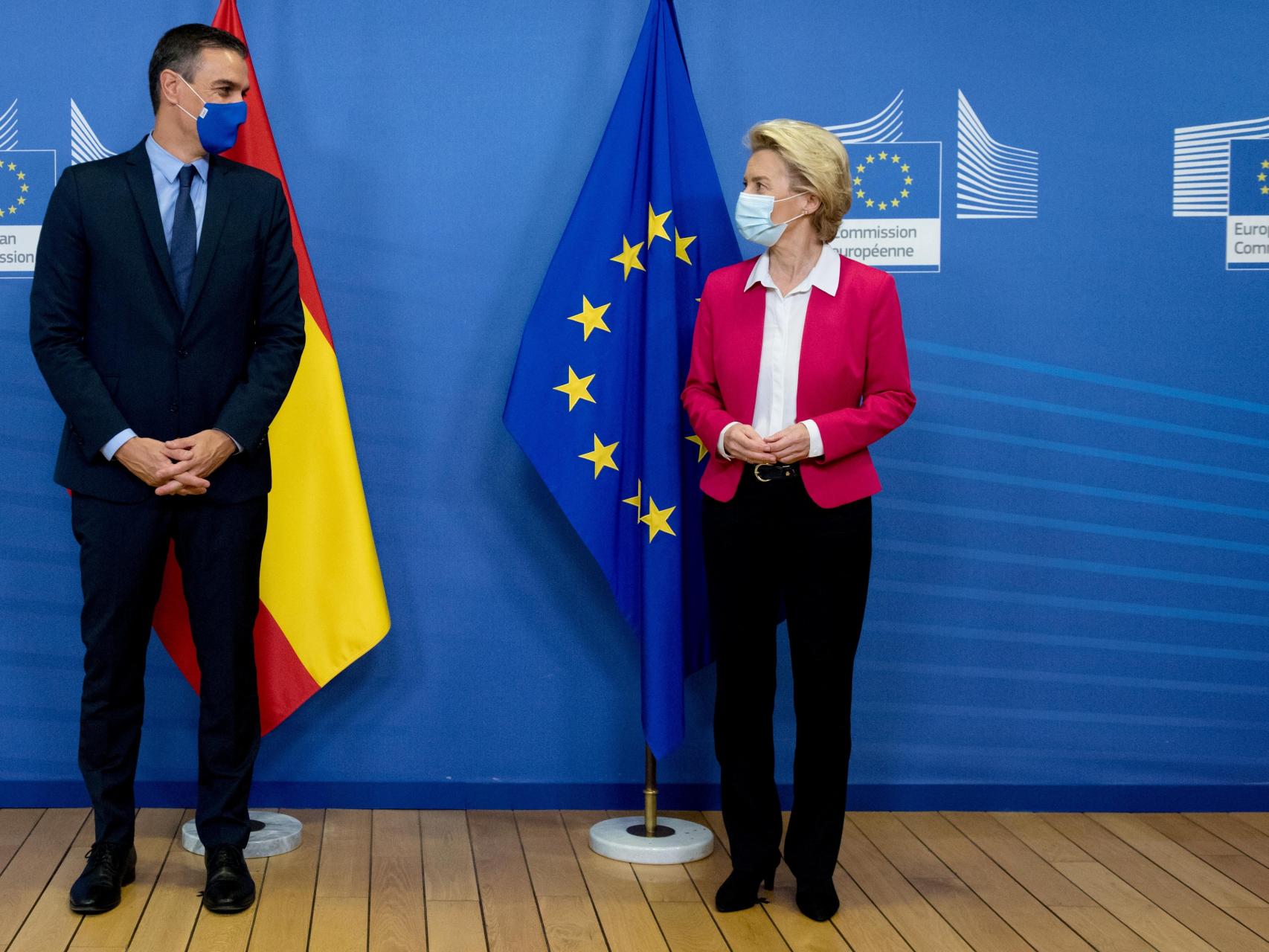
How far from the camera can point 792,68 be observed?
135 inches

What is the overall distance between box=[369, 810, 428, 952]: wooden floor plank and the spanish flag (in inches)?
15.3

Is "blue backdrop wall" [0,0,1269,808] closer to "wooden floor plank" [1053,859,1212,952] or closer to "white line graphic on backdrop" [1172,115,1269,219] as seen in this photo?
"white line graphic on backdrop" [1172,115,1269,219]

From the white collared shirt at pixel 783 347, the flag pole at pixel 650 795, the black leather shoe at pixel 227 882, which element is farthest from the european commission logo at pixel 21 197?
the flag pole at pixel 650 795

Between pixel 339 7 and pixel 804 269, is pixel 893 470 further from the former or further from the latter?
pixel 339 7

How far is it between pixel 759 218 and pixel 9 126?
6.30 feet

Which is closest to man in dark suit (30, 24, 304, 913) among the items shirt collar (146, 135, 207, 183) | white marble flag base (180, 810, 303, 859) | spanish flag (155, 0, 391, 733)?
shirt collar (146, 135, 207, 183)

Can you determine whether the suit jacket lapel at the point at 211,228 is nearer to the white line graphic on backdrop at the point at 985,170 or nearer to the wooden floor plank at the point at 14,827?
the wooden floor plank at the point at 14,827

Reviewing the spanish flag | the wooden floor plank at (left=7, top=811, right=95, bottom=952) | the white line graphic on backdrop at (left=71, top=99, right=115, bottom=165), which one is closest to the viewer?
the wooden floor plank at (left=7, top=811, right=95, bottom=952)

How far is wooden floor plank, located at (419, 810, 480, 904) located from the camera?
2.87 metres

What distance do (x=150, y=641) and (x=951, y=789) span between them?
2113mm

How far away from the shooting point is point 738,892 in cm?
280

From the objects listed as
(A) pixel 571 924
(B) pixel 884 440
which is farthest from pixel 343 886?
(B) pixel 884 440

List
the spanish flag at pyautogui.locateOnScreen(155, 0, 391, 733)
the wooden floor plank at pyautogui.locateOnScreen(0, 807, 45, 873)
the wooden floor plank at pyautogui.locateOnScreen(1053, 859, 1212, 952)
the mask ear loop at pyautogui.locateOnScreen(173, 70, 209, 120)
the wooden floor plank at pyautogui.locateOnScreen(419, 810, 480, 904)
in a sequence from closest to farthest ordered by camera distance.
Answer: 1. the wooden floor plank at pyautogui.locateOnScreen(1053, 859, 1212, 952)
2. the mask ear loop at pyautogui.locateOnScreen(173, 70, 209, 120)
3. the wooden floor plank at pyautogui.locateOnScreen(419, 810, 480, 904)
4. the wooden floor plank at pyautogui.locateOnScreen(0, 807, 45, 873)
5. the spanish flag at pyautogui.locateOnScreen(155, 0, 391, 733)

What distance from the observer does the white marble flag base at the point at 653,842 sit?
10.2 ft
